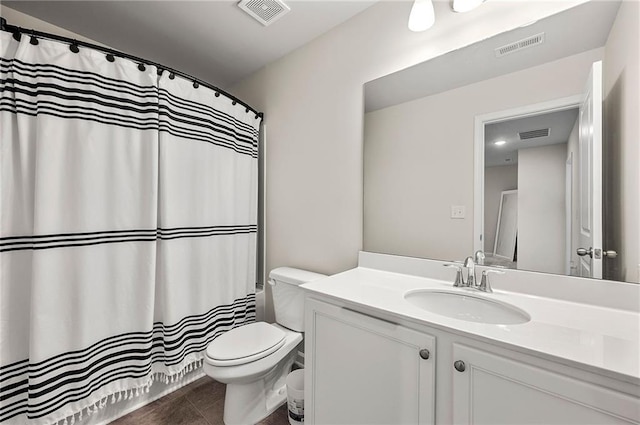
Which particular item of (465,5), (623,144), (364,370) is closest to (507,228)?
(623,144)

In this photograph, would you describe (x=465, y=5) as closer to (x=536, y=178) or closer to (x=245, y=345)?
(x=536, y=178)

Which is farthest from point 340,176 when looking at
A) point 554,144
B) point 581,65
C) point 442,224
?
point 581,65

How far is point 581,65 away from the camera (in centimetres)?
102

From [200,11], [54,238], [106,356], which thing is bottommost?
[106,356]

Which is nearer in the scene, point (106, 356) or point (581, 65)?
point (581, 65)

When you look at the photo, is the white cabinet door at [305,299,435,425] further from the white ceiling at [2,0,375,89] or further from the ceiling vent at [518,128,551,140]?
the white ceiling at [2,0,375,89]

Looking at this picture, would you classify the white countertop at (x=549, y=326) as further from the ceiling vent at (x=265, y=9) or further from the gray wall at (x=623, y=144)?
the ceiling vent at (x=265, y=9)

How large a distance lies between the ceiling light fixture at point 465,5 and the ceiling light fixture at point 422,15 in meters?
0.10

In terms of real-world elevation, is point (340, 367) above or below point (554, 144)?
below

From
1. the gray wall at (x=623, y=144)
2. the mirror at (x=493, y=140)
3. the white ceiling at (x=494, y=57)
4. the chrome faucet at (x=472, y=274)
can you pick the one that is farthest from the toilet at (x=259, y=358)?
the gray wall at (x=623, y=144)

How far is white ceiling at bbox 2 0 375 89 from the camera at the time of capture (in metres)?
1.61

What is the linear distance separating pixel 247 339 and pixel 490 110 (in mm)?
1707

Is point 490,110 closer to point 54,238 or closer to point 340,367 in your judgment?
point 340,367

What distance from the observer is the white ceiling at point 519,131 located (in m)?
1.07
